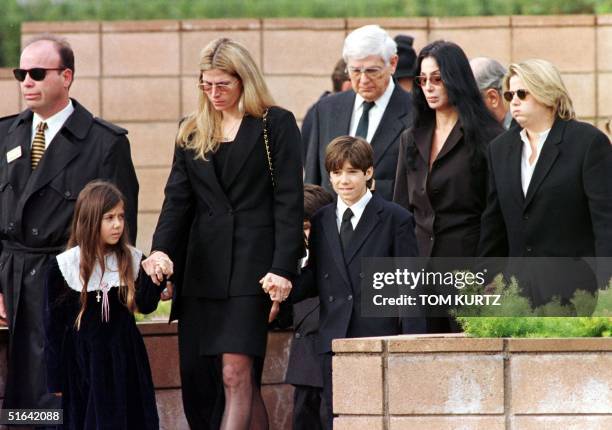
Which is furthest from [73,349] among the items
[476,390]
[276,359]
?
[476,390]

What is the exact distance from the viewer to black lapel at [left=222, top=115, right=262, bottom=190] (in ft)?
25.4

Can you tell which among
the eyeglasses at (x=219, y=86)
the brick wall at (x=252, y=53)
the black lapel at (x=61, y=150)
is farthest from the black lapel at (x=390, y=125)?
the brick wall at (x=252, y=53)

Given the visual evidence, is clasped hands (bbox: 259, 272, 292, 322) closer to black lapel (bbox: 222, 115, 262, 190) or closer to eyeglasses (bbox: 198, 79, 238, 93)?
black lapel (bbox: 222, 115, 262, 190)

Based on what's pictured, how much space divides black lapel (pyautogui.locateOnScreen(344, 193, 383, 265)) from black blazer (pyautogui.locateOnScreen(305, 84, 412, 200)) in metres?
0.92

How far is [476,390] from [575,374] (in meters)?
0.42

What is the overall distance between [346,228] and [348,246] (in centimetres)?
11

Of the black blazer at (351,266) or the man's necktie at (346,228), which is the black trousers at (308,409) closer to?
the black blazer at (351,266)

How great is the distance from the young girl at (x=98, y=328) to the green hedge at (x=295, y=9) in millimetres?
6896

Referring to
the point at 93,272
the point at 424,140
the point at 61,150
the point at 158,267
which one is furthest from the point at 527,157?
the point at 61,150

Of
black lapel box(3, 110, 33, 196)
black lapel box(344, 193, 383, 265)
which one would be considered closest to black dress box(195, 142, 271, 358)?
black lapel box(344, 193, 383, 265)

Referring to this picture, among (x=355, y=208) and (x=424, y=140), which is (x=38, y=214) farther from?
(x=424, y=140)

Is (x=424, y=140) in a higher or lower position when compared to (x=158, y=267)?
higher

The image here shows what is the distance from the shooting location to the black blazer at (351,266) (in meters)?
7.87

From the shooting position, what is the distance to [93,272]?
7828 mm
